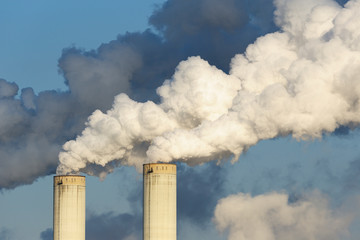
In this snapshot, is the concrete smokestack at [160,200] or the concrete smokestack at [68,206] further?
the concrete smokestack at [68,206]

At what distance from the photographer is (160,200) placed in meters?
107

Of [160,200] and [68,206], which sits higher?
[68,206]

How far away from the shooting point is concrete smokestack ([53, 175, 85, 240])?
11862cm

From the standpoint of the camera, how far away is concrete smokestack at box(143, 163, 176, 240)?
106750 millimetres

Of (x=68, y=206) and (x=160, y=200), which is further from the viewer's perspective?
(x=68, y=206)

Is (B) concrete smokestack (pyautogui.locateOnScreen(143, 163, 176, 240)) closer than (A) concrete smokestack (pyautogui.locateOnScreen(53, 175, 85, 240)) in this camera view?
Yes

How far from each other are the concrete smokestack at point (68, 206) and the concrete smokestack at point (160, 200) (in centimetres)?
1362

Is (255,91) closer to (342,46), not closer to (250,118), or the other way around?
(250,118)

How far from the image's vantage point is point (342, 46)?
9156cm

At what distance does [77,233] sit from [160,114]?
1939cm

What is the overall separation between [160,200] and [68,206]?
1577 centimetres

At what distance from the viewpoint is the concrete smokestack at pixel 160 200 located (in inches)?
4203

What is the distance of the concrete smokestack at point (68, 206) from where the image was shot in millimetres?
118625

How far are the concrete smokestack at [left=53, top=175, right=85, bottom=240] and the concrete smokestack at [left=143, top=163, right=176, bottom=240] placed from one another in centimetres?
1362
